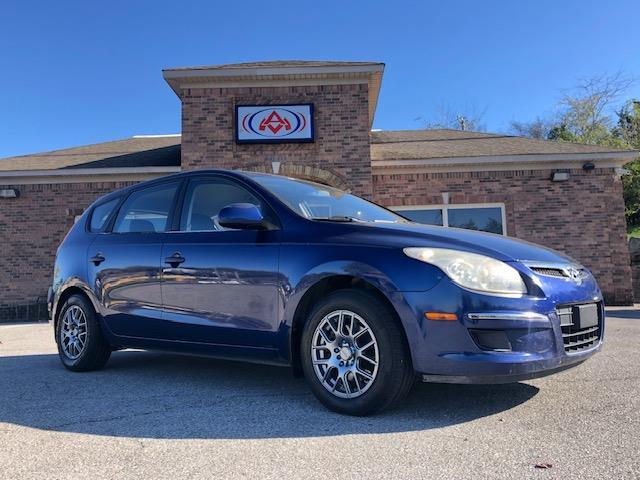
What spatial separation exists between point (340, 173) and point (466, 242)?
9185 millimetres

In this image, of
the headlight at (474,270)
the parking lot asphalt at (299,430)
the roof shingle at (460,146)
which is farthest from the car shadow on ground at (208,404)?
the roof shingle at (460,146)

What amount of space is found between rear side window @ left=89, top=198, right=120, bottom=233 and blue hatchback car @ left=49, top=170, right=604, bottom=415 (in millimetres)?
363

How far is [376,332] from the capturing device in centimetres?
317

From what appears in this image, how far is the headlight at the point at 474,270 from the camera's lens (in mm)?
3051

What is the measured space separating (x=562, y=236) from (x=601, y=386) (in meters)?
10.0

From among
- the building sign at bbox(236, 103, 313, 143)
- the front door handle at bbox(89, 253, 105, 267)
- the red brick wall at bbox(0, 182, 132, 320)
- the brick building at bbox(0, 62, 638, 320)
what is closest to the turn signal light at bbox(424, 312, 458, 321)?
the front door handle at bbox(89, 253, 105, 267)

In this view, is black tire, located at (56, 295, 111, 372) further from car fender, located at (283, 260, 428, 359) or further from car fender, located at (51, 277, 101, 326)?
car fender, located at (283, 260, 428, 359)

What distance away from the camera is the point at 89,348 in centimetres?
484

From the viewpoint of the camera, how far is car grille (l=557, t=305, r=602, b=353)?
125 inches

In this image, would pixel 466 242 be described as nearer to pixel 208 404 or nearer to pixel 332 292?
pixel 332 292

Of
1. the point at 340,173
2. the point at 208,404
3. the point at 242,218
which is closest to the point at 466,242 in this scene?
the point at 242,218

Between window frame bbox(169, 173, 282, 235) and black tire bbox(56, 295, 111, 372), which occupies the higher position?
window frame bbox(169, 173, 282, 235)

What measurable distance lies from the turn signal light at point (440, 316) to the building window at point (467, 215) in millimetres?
10240

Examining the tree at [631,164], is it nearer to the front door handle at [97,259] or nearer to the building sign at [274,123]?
the building sign at [274,123]
